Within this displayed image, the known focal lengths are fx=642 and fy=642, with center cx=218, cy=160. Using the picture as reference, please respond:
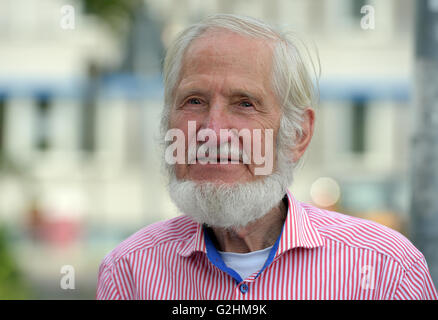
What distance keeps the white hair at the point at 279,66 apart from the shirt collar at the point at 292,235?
24 cm

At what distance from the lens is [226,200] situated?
6.88ft

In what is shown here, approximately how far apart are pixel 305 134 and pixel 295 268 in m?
0.51

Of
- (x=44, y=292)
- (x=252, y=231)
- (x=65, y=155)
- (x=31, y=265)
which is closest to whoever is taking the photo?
(x=252, y=231)

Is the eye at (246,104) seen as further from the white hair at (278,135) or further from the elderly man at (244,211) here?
the white hair at (278,135)

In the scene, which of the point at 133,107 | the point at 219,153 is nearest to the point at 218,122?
the point at 219,153

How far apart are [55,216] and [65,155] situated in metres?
3.45

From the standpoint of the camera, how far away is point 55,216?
43.1 feet

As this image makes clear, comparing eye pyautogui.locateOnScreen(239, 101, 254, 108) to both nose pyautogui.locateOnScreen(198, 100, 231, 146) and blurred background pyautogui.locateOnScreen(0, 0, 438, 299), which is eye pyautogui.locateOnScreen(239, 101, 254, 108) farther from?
blurred background pyautogui.locateOnScreen(0, 0, 438, 299)

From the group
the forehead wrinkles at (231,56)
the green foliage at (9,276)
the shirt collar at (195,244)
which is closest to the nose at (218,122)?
the forehead wrinkles at (231,56)

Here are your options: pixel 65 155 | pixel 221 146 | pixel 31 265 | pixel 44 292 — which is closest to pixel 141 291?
pixel 221 146

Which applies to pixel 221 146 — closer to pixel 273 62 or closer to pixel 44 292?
pixel 273 62

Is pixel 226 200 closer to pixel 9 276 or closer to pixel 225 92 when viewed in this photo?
pixel 225 92

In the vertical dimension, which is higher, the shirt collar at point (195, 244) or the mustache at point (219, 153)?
the mustache at point (219, 153)

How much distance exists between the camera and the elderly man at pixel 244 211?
2047 millimetres
